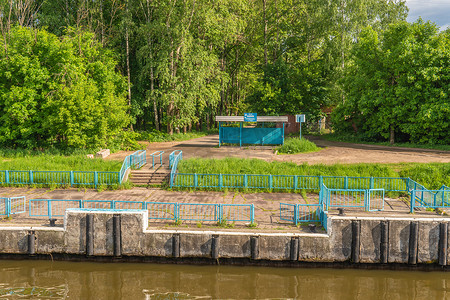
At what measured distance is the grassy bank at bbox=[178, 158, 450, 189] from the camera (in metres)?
20.3

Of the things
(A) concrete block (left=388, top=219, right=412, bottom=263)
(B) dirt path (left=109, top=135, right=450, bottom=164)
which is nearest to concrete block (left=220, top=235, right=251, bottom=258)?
(A) concrete block (left=388, top=219, right=412, bottom=263)

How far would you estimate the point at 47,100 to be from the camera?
27.8m

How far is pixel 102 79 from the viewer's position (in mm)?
34844

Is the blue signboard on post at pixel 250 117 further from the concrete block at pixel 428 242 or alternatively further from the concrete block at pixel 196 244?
the concrete block at pixel 428 242

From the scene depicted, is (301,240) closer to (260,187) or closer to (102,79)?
(260,187)

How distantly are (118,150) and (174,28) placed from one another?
597 inches

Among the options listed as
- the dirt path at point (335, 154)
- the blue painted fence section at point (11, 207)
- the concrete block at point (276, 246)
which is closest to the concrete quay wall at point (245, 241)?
the concrete block at point (276, 246)

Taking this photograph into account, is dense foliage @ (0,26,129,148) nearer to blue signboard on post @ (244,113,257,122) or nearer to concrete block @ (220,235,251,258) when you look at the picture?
blue signboard on post @ (244,113,257,122)

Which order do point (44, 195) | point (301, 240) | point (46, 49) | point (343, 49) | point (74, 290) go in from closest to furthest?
point (74, 290)
point (301, 240)
point (44, 195)
point (46, 49)
point (343, 49)

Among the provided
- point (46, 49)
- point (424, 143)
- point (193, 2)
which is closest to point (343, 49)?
point (424, 143)

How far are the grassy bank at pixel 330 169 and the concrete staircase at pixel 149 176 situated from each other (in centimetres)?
99

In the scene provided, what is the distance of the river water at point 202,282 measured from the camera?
11.1 metres

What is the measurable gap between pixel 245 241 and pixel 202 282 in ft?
6.89

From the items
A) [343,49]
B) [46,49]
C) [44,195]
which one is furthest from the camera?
[343,49]
